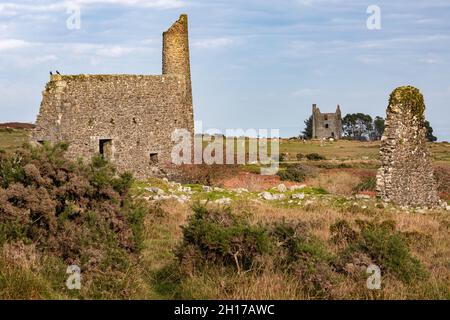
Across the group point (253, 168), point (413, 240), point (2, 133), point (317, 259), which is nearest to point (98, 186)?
point (317, 259)

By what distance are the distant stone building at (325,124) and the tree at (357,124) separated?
1023 centimetres

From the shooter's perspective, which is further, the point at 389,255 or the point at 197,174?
the point at 197,174

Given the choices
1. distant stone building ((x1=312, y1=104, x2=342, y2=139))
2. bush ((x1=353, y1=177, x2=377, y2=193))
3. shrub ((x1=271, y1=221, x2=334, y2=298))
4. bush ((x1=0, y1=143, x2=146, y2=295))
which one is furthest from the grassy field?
distant stone building ((x1=312, y1=104, x2=342, y2=139))

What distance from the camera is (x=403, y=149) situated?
71.6 ft

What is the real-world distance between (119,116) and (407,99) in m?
12.1

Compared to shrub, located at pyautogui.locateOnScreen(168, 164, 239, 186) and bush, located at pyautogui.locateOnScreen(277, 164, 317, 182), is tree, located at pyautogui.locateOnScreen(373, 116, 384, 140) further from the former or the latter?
shrub, located at pyautogui.locateOnScreen(168, 164, 239, 186)

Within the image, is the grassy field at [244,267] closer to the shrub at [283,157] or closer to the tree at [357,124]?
the shrub at [283,157]

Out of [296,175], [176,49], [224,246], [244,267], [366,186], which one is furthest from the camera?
[176,49]

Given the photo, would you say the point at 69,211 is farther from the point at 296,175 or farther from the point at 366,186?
the point at 296,175

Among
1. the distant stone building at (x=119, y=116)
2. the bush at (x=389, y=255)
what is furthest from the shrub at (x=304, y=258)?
the distant stone building at (x=119, y=116)

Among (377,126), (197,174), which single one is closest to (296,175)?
(197,174)
